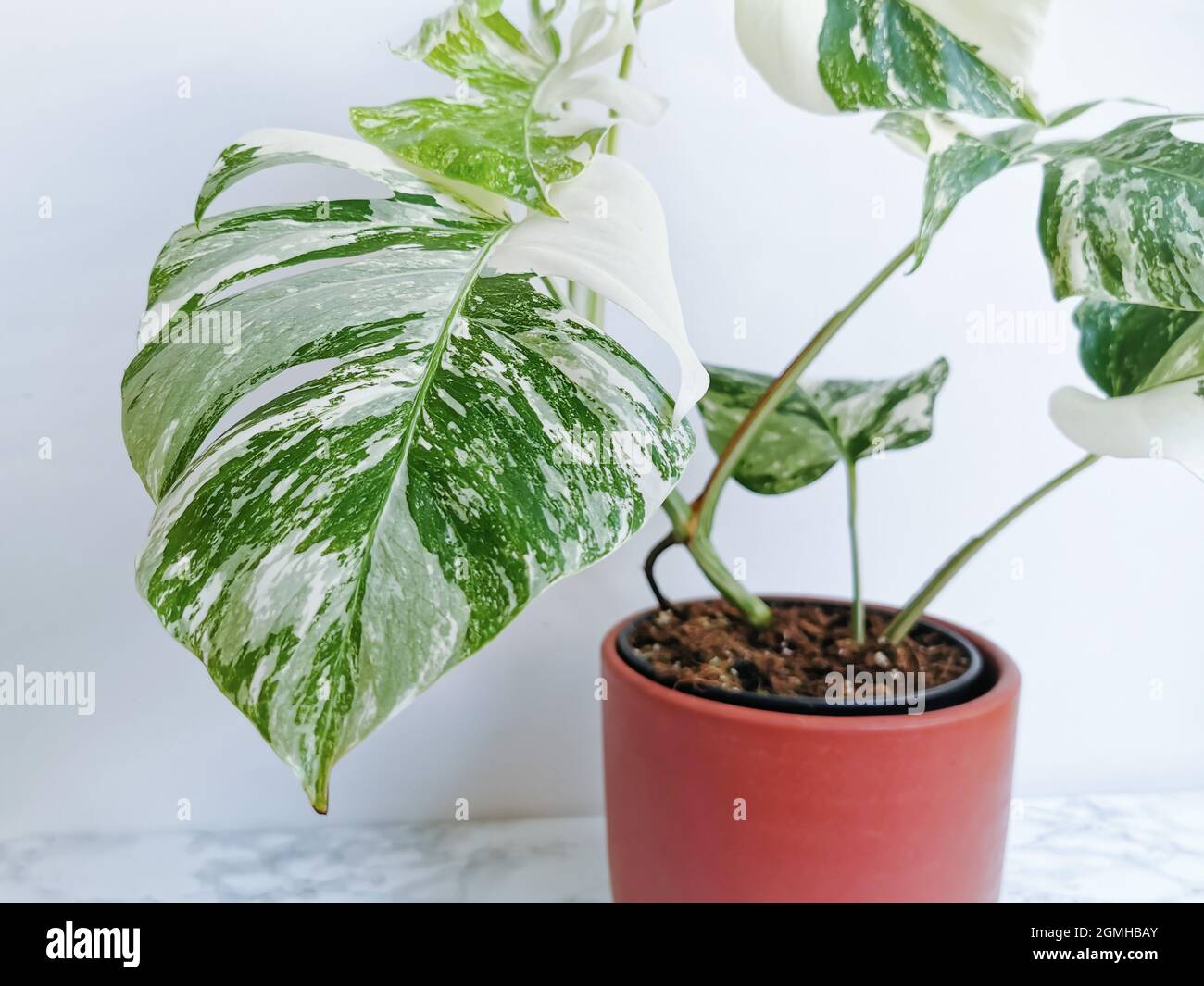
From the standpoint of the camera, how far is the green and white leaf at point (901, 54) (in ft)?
1.33

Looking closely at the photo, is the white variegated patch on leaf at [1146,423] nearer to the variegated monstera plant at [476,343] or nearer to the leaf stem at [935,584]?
the variegated monstera plant at [476,343]

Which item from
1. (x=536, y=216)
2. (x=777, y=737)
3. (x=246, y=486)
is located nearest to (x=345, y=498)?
(x=246, y=486)

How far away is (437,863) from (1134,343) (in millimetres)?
642

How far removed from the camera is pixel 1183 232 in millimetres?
425

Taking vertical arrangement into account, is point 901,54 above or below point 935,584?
above

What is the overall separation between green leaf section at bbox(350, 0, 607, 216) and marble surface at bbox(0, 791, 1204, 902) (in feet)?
1.80

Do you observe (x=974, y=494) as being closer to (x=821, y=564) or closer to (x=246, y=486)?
(x=821, y=564)

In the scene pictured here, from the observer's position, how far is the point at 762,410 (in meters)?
0.58

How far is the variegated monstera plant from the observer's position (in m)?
0.32

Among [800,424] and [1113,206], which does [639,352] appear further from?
[1113,206]

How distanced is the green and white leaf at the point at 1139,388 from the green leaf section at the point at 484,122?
11.7 inches

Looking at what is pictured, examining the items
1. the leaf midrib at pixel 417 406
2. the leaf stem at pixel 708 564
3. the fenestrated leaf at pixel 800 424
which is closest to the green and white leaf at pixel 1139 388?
the fenestrated leaf at pixel 800 424

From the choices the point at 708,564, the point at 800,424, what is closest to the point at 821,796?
the point at 708,564
